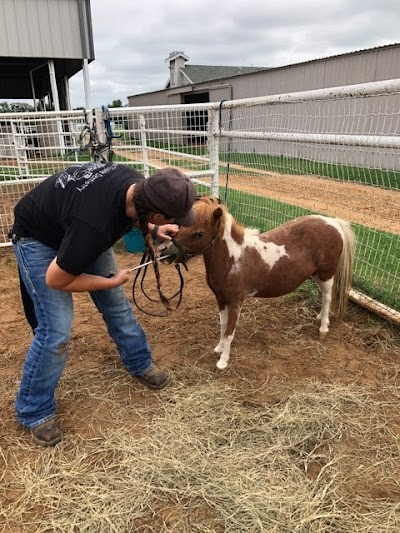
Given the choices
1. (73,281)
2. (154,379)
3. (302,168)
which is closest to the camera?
(73,281)

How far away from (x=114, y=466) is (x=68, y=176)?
1587 millimetres

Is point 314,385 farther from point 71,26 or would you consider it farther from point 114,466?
point 71,26

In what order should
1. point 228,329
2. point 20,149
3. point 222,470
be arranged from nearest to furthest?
point 222,470 < point 228,329 < point 20,149

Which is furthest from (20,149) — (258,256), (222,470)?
(222,470)

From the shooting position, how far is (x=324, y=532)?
192 centimetres

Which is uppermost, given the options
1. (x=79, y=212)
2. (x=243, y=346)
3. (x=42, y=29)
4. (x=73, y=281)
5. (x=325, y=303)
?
(x=42, y=29)

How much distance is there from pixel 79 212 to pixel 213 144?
3.72 metres

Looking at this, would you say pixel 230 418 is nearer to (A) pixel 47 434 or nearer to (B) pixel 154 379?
(B) pixel 154 379

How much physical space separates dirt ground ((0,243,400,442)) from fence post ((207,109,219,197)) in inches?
70.7

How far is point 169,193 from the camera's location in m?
1.88

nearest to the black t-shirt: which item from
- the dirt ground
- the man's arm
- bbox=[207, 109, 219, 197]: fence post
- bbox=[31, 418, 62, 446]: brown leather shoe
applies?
the man's arm

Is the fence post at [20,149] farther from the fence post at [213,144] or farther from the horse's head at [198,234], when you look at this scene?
the horse's head at [198,234]

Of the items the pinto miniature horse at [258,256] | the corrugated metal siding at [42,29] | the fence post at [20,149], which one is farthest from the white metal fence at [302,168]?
the corrugated metal siding at [42,29]

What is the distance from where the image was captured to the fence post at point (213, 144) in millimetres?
5234
